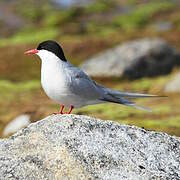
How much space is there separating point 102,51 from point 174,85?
13876mm

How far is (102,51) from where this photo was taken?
1610 inches

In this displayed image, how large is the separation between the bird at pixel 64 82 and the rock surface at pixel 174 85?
16.6 meters

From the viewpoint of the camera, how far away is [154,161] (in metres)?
8.62

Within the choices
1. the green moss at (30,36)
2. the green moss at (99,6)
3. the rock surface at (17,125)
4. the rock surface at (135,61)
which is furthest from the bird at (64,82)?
the green moss at (99,6)

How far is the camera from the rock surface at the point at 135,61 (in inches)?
1297

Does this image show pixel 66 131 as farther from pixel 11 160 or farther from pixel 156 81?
pixel 156 81

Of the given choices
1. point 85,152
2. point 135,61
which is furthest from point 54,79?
point 135,61

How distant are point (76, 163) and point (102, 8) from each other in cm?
5848

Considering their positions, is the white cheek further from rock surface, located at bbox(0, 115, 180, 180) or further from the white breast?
rock surface, located at bbox(0, 115, 180, 180)

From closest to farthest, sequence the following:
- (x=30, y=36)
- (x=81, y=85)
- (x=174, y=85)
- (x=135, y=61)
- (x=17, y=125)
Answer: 1. (x=81, y=85)
2. (x=17, y=125)
3. (x=174, y=85)
4. (x=135, y=61)
5. (x=30, y=36)

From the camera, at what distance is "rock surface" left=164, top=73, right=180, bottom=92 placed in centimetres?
2731

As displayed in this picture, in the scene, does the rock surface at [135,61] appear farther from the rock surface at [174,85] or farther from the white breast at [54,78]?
the white breast at [54,78]

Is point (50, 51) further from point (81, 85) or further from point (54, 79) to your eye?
point (81, 85)

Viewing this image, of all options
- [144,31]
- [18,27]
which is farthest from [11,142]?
[18,27]
